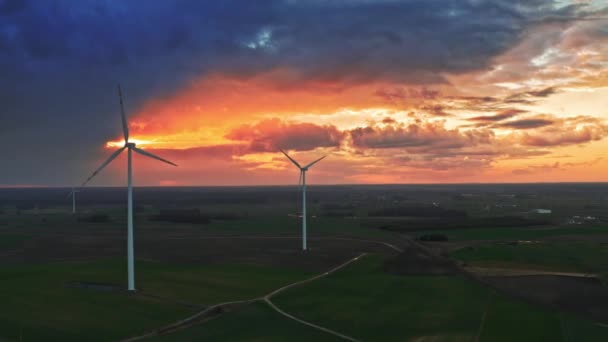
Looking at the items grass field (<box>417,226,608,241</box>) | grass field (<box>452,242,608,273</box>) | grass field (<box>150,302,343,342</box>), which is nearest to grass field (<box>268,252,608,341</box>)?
grass field (<box>150,302,343,342</box>)

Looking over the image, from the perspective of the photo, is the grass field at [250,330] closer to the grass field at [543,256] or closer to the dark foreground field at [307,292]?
the dark foreground field at [307,292]

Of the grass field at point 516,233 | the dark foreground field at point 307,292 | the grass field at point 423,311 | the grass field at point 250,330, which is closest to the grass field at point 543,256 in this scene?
the dark foreground field at point 307,292

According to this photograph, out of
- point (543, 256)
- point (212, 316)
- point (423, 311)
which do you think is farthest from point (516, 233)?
point (212, 316)

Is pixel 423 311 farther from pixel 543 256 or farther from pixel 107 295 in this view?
pixel 543 256

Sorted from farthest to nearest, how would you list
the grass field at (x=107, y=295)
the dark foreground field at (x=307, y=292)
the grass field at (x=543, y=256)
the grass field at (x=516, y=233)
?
the grass field at (x=516, y=233)
the grass field at (x=543, y=256)
the grass field at (x=107, y=295)
the dark foreground field at (x=307, y=292)

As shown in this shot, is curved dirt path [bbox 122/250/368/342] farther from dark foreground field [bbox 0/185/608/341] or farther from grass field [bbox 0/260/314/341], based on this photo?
grass field [bbox 0/260/314/341]
